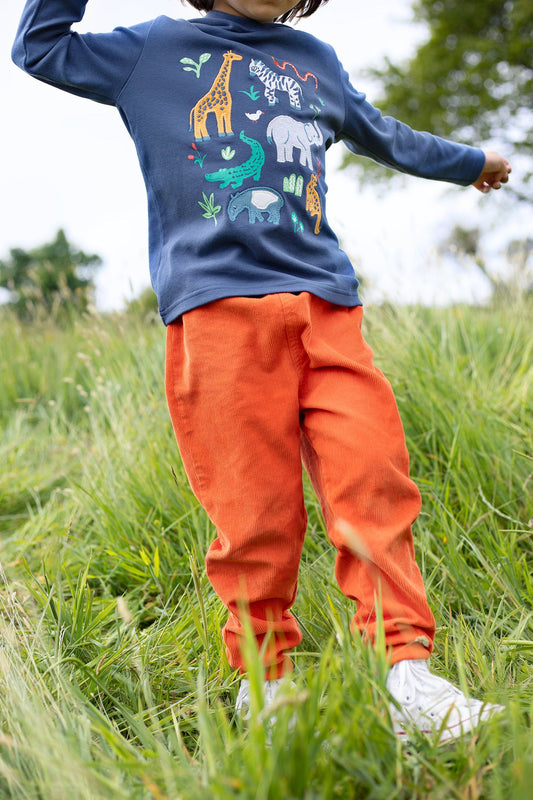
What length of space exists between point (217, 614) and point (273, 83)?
1185 millimetres

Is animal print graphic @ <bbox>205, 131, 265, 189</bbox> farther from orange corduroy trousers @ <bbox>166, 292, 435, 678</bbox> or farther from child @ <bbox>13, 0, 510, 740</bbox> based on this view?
orange corduroy trousers @ <bbox>166, 292, 435, 678</bbox>

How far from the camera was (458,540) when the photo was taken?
1.83 metres

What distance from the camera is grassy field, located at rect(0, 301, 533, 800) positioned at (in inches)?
34.9

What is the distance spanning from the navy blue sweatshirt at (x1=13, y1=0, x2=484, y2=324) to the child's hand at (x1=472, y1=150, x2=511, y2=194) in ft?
2.11

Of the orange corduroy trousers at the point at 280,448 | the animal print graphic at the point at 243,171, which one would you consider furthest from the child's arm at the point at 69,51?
the orange corduroy trousers at the point at 280,448

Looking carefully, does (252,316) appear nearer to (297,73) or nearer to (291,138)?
(291,138)

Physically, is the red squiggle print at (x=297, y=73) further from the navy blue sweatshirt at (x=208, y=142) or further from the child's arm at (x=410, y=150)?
the child's arm at (x=410, y=150)

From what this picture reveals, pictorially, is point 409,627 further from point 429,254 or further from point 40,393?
point 40,393

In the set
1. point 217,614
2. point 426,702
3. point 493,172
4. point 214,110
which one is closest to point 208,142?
point 214,110

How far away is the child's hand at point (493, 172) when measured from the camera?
6.16ft

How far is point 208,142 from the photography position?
1.39 metres

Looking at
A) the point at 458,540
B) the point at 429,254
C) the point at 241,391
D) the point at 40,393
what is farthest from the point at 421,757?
the point at 40,393

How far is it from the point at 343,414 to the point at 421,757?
1.99 ft

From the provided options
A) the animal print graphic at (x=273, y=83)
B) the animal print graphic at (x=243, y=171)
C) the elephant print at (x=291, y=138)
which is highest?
the animal print graphic at (x=273, y=83)
